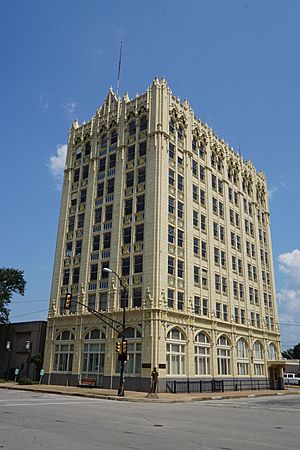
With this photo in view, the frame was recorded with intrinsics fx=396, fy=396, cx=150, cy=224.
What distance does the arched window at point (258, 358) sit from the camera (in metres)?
53.5

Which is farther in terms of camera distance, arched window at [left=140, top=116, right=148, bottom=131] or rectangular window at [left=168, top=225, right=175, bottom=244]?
arched window at [left=140, top=116, right=148, bottom=131]

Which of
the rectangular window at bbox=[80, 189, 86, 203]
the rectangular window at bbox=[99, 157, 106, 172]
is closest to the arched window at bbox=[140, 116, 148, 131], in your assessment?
the rectangular window at bbox=[99, 157, 106, 172]

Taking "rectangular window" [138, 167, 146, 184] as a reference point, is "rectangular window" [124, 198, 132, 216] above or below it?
below

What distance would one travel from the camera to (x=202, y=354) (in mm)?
43438

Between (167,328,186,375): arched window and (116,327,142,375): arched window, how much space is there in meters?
2.82

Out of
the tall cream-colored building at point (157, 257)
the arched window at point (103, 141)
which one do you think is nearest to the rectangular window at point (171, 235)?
the tall cream-colored building at point (157, 257)

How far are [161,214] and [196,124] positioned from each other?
58.0 ft

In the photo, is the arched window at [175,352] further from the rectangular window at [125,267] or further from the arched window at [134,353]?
→ the rectangular window at [125,267]

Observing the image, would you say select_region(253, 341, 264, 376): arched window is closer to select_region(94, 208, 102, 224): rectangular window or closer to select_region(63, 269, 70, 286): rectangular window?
select_region(63, 269, 70, 286): rectangular window

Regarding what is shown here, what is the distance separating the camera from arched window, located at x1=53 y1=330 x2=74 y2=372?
44.6 metres

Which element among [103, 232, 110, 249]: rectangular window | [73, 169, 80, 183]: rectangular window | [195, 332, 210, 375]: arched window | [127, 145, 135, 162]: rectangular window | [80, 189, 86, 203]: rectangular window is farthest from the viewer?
[73, 169, 80, 183]: rectangular window

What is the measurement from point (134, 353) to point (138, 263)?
29.6 feet

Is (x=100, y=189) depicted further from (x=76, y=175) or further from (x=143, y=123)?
(x=143, y=123)

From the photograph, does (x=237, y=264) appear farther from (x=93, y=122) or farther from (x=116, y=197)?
(x=93, y=122)
